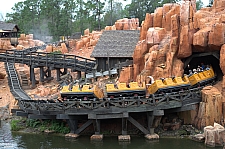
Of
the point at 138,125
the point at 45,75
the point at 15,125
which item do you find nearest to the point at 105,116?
the point at 138,125

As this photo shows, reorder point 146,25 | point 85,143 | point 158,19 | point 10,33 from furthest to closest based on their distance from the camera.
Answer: point 10,33
point 146,25
point 158,19
point 85,143

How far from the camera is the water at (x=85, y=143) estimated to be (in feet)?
66.7

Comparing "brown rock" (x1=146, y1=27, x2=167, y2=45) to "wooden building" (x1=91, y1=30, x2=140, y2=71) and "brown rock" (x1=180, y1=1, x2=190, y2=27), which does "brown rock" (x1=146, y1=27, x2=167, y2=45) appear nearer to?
"brown rock" (x1=180, y1=1, x2=190, y2=27)

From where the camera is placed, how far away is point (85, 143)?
21062 mm

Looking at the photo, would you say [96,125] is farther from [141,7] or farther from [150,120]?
[141,7]

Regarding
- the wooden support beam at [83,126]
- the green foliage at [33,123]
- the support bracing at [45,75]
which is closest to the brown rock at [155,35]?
the wooden support beam at [83,126]

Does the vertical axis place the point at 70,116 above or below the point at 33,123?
above

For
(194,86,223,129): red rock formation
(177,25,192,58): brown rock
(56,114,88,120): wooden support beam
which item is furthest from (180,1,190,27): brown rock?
(56,114,88,120): wooden support beam

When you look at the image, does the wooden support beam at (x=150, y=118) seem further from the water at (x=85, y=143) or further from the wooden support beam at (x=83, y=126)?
the wooden support beam at (x=83, y=126)

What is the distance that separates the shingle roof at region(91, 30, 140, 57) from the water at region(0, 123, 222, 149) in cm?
1246

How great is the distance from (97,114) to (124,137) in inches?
86.1

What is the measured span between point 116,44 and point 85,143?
49.9 feet

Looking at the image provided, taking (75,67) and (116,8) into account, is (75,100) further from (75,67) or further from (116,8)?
(116,8)

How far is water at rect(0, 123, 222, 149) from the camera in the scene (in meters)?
20.3
